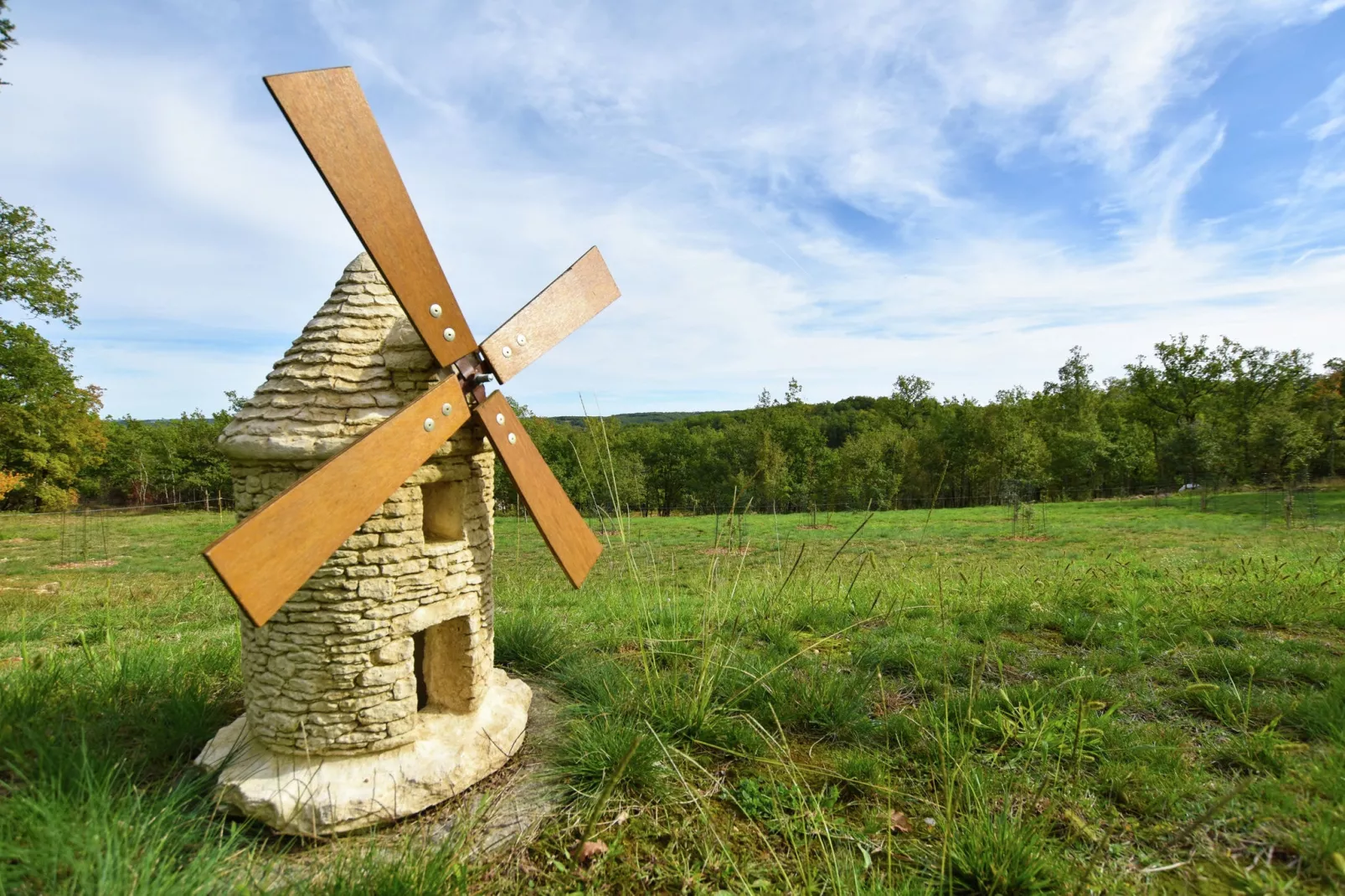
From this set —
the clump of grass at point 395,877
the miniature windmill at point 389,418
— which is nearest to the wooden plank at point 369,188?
the miniature windmill at point 389,418

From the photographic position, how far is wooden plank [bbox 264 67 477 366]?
118 inches

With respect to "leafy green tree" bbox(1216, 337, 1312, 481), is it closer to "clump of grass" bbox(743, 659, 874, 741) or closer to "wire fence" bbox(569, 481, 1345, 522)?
"wire fence" bbox(569, 481, 1345, 522)

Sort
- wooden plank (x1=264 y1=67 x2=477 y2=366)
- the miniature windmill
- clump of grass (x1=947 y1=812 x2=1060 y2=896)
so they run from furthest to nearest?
1. wooden plank (x1=264 y1=67 x2=477 y2=366)
2. the miniature windmill
3. clump of grass (x1=947 y1=812 x2=1060 y2=896)

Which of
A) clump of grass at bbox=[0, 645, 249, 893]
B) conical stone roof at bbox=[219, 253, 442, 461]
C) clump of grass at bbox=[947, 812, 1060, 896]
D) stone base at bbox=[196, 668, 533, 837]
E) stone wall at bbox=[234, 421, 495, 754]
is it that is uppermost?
conical stone roof at bbox=[219, 253, 442, 461]

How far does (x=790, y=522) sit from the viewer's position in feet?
77.5

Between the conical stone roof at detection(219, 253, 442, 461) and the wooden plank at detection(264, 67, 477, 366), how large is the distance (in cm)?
29

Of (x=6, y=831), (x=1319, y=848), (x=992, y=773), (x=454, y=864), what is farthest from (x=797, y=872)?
(x=6, y=831)

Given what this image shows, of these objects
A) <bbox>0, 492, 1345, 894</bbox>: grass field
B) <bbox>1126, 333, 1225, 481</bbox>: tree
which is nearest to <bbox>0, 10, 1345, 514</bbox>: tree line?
<bbox>1126, 333, 1225, 481</bbox>: tree

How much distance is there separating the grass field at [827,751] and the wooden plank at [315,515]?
3.51ft

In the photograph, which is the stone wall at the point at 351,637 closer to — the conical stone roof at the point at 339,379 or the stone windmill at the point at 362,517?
the stone windmill at the point at 362,517

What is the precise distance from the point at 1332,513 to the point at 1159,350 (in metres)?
22.4

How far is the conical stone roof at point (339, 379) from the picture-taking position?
329 cm

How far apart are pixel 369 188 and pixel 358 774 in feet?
10.8

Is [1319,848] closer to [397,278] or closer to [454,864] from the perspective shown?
[454,864]
